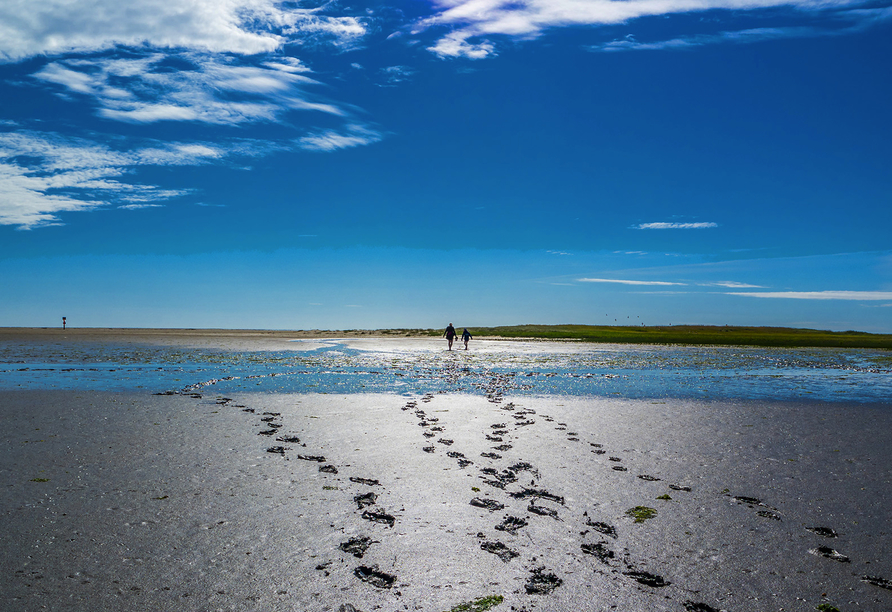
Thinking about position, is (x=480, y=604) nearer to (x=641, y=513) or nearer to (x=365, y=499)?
(x=365, y=499)

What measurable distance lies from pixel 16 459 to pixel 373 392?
11.2 metres

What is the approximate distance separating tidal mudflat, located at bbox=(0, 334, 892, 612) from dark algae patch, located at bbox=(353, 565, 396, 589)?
0.9 inches


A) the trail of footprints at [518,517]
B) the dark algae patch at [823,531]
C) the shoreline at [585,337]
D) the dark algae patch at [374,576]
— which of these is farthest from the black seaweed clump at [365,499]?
the shoreline at [585,337]

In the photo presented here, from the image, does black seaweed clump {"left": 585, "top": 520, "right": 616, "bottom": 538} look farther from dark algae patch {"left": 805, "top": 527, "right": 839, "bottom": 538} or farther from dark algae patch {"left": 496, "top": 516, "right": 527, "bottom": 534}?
dark algae patch {"left": 805, "top": 527, "right": 839, "bottom": 538}

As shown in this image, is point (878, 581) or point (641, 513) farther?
point (641, 513)

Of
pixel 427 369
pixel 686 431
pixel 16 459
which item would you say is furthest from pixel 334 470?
pixel 427 369

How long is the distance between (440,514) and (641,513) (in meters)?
2.76

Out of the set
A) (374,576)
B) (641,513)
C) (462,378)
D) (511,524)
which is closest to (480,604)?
(374,576)

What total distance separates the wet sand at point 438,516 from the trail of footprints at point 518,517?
0.03 metres

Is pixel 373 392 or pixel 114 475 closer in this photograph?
pixel 114 475

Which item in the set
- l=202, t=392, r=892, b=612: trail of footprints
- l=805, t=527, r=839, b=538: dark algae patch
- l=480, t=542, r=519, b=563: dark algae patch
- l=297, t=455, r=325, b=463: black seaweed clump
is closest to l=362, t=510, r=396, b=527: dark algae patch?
l=202, t=392, r=892, b=612: trail of footprints

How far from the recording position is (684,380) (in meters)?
26.2

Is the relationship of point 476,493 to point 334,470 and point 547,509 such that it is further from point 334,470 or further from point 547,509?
point 334,470

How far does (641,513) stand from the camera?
7492mm
